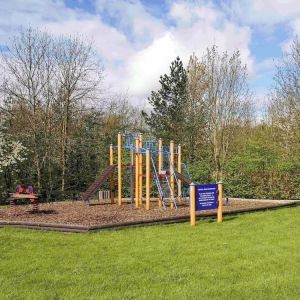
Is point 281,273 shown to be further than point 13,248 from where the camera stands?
No

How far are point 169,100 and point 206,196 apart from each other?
18.4 meters

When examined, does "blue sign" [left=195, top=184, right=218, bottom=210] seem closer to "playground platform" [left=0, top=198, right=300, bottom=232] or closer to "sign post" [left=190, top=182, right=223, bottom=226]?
"sign post" [left=190, top=182, right=223, bottom=226]

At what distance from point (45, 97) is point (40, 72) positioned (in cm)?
148

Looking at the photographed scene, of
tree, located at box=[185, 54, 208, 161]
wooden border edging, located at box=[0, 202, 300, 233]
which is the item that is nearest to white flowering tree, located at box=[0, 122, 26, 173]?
wooden border edging, located at box=[0, 202, 300, 233]

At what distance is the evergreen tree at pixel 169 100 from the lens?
2973cm

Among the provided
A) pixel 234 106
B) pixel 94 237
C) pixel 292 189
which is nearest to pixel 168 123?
pixel 234 106

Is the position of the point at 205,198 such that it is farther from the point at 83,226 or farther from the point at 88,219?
the point at 83,226

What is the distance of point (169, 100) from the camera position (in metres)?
30.4

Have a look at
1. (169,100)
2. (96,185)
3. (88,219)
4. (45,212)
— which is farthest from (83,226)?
(169,100)

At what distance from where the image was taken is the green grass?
5719 mm

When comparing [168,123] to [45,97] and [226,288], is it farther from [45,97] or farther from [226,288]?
[226,288]

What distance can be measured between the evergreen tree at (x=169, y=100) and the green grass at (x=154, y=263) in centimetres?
1876

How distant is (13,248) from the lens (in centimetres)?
879

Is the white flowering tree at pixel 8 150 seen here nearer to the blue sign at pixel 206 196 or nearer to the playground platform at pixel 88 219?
the playground platform at pixel 88 219
